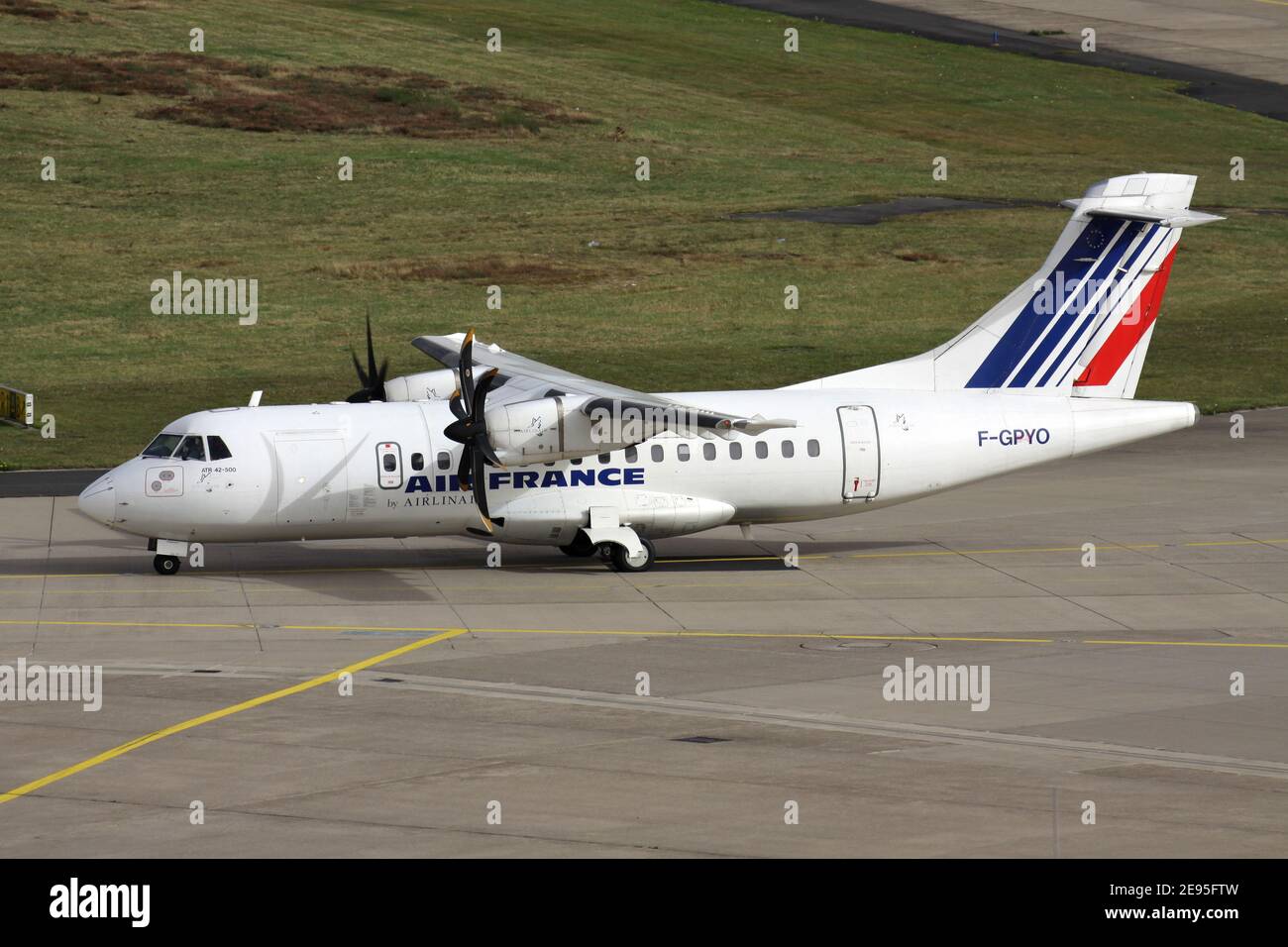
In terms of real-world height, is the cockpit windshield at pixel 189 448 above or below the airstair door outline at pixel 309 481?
above

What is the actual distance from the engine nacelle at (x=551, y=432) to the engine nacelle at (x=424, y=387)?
4.87 meters

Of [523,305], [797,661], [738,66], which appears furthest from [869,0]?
[797,661]

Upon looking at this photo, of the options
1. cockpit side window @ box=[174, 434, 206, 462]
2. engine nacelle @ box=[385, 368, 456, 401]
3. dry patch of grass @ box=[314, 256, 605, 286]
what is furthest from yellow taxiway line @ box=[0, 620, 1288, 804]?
dry patch of grass @ box=[314, 256, 605, 286]

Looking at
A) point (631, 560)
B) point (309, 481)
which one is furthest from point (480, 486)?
point (631, 560)

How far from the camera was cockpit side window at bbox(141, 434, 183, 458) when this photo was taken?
1364 inches

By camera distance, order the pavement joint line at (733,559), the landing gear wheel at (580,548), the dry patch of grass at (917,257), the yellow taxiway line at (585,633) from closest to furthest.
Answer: the yellow taxiway line at (585,633) → the pavement joint line at (733,559) → the landing gear wheel at (580,548) → the dry patch of grass at (917,257)

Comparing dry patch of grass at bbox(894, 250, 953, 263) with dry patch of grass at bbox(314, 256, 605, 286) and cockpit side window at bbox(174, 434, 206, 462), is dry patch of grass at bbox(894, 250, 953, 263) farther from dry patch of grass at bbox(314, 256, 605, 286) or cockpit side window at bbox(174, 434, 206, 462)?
cockpit side window at bbox(174, 434, 206, 462)

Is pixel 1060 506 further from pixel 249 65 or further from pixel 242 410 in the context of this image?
pixel 249 65

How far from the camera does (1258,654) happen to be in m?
29.4

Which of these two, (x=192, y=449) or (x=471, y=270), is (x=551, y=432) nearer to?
(x=192, y=449)

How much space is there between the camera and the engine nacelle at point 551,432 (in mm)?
33188

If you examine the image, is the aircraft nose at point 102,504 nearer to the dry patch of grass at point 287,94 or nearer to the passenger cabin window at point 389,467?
the passenger cabin window at point 389,467

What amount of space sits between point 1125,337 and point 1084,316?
104 centimetres

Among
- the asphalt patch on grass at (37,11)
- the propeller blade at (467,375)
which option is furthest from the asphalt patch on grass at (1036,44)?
the propeller blade at (467,375)
